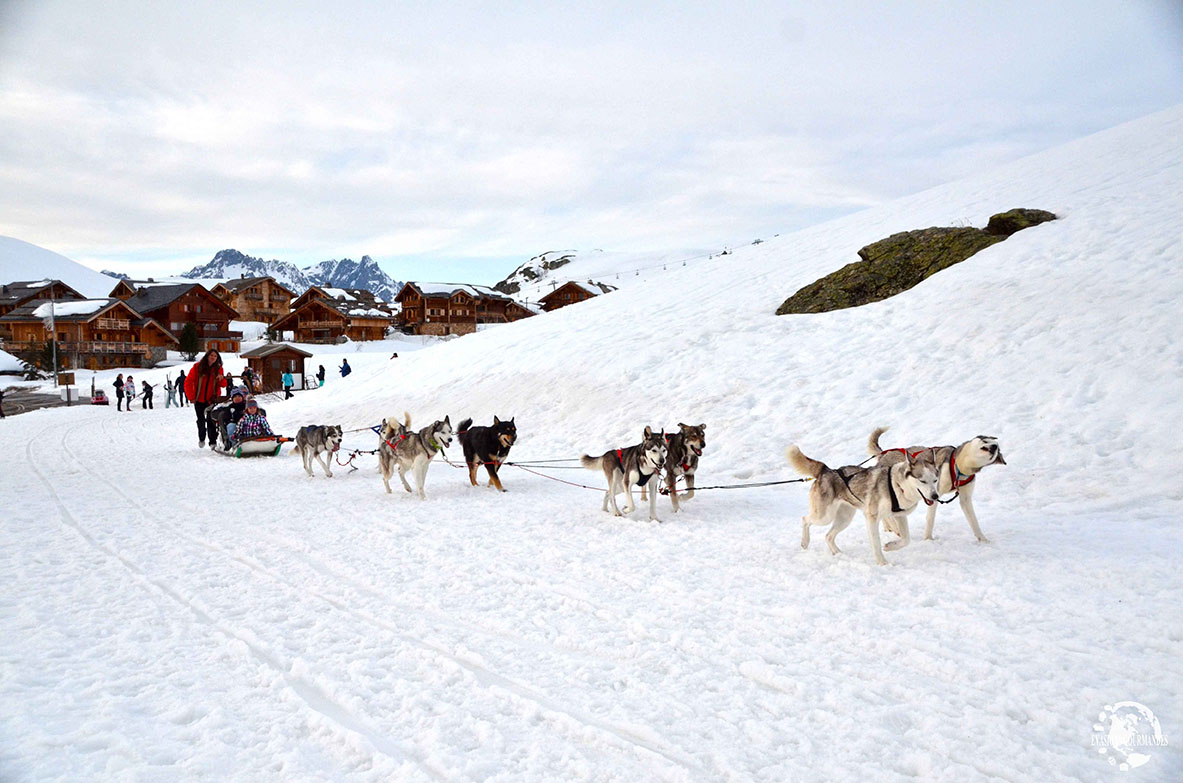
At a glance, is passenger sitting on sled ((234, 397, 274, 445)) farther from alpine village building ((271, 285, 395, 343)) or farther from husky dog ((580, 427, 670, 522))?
alpine village building ((271, 285, 395, 343))

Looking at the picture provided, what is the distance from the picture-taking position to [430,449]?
30.3 feet

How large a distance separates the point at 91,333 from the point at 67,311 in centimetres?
288

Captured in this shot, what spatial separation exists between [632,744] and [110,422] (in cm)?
2613

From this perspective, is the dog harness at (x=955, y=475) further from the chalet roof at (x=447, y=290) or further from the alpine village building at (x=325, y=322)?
the chalet roof at (x=447, y=290)

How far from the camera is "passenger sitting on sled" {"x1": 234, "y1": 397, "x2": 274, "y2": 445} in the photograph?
45.3 feet

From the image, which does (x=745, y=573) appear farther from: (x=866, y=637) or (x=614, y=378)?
(x=614, y=378)

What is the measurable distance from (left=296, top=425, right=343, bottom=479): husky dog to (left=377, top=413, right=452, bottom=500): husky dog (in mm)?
1574

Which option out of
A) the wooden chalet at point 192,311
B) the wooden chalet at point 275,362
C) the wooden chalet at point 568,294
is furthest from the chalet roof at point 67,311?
the wooden chalet at point 568,294

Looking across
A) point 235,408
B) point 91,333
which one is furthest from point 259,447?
point 91,333

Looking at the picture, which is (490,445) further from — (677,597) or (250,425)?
(250,425)

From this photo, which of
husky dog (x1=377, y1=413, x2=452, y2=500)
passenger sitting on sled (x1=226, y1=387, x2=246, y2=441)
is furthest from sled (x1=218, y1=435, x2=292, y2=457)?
husky dog (x1=377, y1=413, x2=452, y2=500)

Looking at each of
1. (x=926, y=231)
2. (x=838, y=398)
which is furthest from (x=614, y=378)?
(x=926, y=231)

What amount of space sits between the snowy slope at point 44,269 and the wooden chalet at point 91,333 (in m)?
103

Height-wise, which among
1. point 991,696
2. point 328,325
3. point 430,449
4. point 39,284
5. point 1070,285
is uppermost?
point 39,284
